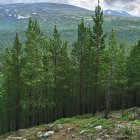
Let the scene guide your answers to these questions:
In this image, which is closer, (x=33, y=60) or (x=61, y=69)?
(x=33, y=60)

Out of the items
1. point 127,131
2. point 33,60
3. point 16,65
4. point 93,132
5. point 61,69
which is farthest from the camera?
point 61,69

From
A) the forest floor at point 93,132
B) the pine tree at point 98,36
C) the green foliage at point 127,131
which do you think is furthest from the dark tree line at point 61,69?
the green foliage at point 127,131

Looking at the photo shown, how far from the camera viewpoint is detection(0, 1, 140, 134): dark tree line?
43.9m

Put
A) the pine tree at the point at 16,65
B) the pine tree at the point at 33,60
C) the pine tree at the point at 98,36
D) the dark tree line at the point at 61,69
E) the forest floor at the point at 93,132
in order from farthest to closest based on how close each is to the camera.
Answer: the pine tree at the point at 16,65 < the pine tree at the point at 98,36 < the dark tree line at the point at 61,69 < the pine tree at the point at 33,60 < the forest floor at the point at 93,132

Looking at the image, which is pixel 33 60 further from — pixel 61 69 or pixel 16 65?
pixel 61 69

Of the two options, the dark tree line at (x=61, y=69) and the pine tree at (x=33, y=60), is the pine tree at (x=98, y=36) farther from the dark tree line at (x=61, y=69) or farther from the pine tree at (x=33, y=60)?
the pine tree at (x=33, y=60)

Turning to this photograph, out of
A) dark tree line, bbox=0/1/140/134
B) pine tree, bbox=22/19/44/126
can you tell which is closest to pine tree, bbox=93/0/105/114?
dark tree line, bbox=0/1/140/134

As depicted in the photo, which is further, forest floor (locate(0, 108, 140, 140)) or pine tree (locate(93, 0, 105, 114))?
pine tree (locate(93, 0, 105, 114))

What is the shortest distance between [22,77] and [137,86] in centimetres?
2076

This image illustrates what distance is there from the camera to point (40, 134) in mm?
29438

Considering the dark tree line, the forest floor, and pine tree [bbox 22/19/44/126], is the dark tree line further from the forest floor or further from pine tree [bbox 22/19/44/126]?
the forest floor

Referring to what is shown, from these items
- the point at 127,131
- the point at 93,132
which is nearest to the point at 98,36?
the point at 93,132

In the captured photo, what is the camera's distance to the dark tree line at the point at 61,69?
43875 millimetres

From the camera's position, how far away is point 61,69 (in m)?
49.8
